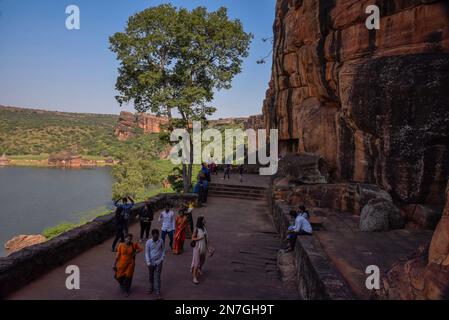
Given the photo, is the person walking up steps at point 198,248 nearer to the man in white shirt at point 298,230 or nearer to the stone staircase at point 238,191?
the man in white shirt at point 298,230

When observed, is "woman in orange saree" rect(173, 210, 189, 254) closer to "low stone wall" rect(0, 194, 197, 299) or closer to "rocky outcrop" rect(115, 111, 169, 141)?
"low stone wall" rect(0, 194, 197, 299)

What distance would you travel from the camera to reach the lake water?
4259 centimetres

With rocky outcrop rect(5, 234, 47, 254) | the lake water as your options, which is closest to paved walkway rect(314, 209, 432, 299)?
rocky outcrop rect(5, 234, 47, 254)

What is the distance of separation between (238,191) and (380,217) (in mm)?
10265

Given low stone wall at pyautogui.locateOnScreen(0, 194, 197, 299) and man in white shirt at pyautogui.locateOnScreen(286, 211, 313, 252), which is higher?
man in white shirt at pyautogui.locateOnScreen(286, 211, 313, 252)

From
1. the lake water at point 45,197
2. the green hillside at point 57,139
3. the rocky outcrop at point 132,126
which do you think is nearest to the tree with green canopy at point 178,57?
the lake water at point 45,197

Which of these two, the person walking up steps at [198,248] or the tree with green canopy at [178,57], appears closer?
the person walking up steps at [198,248]

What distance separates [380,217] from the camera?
951 cm

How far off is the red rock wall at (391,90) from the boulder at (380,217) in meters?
0.64

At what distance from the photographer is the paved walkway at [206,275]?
21.7 feet

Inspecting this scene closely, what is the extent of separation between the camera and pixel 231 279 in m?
7.69

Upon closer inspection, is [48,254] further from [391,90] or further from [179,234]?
[391,90]

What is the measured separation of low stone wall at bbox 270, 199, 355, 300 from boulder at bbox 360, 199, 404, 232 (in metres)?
2.59

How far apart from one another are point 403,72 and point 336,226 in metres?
4.84
